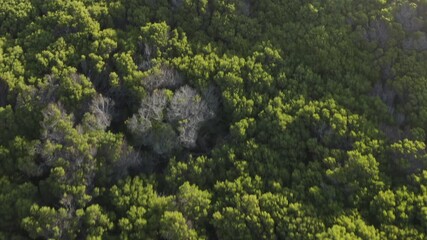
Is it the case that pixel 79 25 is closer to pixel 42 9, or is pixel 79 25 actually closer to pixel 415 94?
pixel 42 9

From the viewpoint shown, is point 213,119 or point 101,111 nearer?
point 101,111

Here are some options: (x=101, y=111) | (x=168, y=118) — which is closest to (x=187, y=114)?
(x=168, y=118)

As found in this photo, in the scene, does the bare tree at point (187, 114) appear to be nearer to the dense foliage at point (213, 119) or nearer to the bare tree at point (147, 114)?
the dense foliage at point (213, 119)

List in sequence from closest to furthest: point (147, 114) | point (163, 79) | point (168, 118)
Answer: point (147, 114), point (168, 118), point (163, 79)

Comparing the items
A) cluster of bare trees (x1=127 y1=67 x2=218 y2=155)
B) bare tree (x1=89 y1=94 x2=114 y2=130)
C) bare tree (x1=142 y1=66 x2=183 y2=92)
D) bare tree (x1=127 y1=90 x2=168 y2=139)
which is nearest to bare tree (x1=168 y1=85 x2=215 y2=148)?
cluster of bare trees (x1=127 y1=67 x2=218 y2=155)

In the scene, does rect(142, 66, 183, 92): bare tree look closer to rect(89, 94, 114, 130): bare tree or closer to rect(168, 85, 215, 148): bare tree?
rect(168, 85, 215, 148): bare tree

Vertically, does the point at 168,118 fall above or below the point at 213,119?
above

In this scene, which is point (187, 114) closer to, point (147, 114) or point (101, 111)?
point (147, 114)

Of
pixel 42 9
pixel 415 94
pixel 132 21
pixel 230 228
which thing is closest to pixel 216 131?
pixel 230 228

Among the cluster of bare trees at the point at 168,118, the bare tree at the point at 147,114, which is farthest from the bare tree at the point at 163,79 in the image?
the bare tree at the point at 147,114
